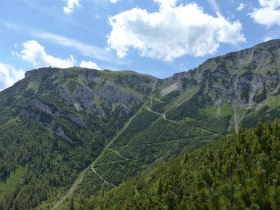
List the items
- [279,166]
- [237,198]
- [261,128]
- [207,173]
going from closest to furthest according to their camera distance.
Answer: [237,198] → [279,166] → [207,173] → [261,128]

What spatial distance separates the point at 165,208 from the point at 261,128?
40.7 m

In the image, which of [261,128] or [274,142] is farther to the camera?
[261,128]

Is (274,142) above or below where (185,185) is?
above

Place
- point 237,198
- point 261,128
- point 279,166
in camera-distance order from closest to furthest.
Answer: point 237,198 < point 279,166 < point 261,128

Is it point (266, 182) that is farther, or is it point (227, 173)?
point (227, 173)

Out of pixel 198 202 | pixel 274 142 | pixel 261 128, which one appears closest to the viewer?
pixel 198 202

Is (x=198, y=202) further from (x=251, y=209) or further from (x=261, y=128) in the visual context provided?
→ (x=261, y=128)

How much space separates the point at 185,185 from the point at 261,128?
40.0 m

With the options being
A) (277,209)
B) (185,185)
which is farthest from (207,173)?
(185,185)

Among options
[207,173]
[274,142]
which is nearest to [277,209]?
[207,173]

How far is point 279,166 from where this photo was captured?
62.6 m

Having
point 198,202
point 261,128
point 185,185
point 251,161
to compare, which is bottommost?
point 185,185

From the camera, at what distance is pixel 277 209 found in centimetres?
4584

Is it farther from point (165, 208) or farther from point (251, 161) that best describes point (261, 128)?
point (165, 208)
